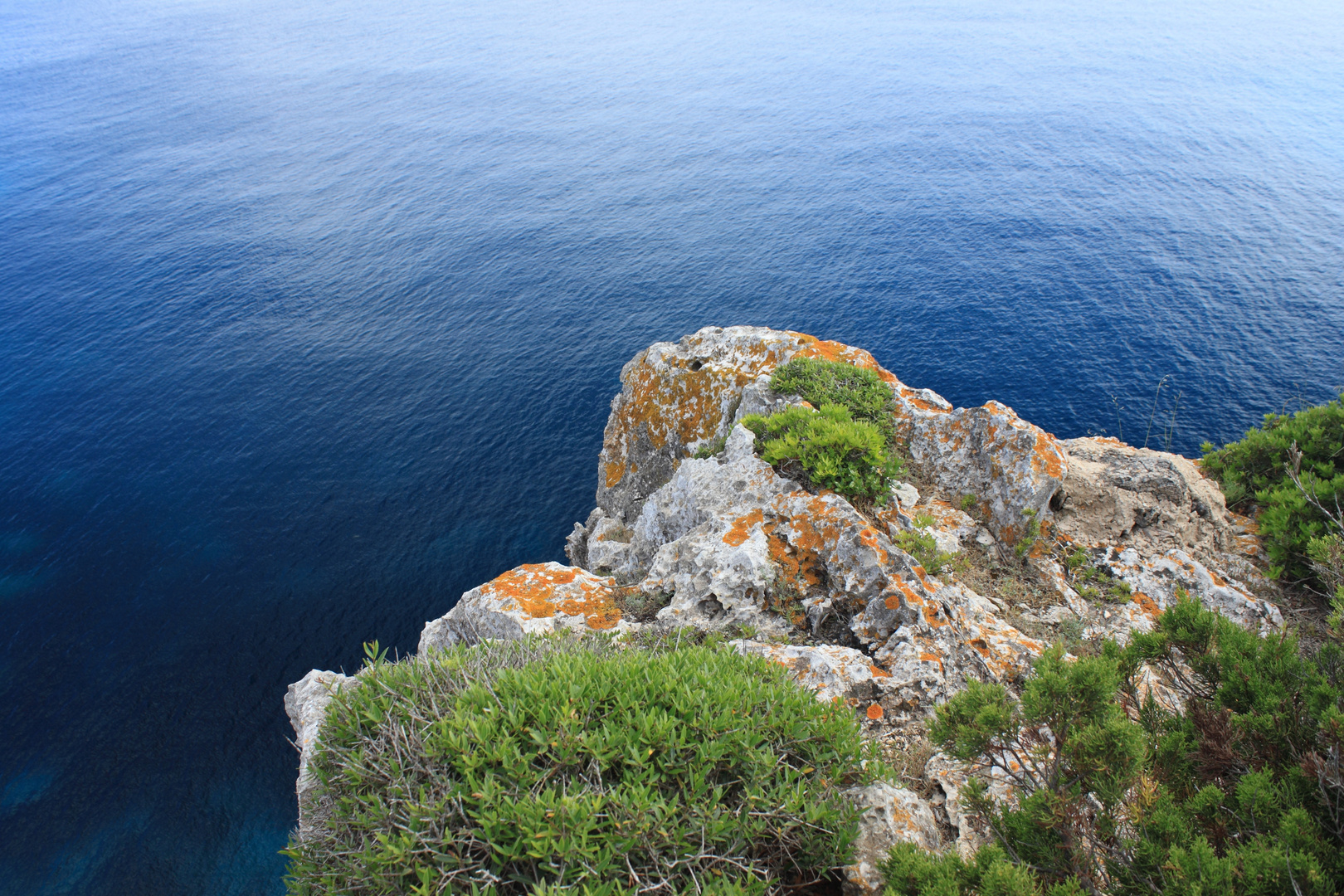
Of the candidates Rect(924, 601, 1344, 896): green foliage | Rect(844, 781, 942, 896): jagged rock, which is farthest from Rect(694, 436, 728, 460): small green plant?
Rect(924, 601, 1344, 896): green foliage

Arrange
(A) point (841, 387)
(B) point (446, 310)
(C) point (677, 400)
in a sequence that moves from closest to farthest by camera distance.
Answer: (A) point (841, 387)
(C) point (677, 400)
(B) point (446, 310)

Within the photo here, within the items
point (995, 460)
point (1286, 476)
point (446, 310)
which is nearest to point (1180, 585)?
point (995, 460)

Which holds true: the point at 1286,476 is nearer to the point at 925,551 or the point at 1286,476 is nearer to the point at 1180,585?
the point at 1180,585

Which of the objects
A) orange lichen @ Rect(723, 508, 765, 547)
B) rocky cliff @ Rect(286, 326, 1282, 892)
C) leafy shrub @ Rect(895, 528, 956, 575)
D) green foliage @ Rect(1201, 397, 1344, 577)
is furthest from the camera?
orange lichen @ Rect(723, 508, 765, 547)

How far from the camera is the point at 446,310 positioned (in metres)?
64.6

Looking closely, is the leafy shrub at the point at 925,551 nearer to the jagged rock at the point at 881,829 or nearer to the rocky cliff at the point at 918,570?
the rocky cliff at the point at 918,570

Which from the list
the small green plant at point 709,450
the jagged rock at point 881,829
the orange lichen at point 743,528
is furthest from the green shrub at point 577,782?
the small green plant at point 709,450

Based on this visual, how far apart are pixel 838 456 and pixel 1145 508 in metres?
7.59

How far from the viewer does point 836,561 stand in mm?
13773

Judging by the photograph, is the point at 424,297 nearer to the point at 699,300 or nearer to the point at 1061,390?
the point at 699,300

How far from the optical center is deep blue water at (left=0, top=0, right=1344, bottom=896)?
115ft

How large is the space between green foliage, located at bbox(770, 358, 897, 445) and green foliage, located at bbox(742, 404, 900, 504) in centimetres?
220

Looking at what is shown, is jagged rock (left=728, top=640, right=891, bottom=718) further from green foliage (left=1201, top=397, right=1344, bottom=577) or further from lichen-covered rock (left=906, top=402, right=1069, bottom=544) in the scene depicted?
green foliage (left=1201, top=397, right=1344, bottom=577)

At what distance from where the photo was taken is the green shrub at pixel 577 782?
620 centimetres
